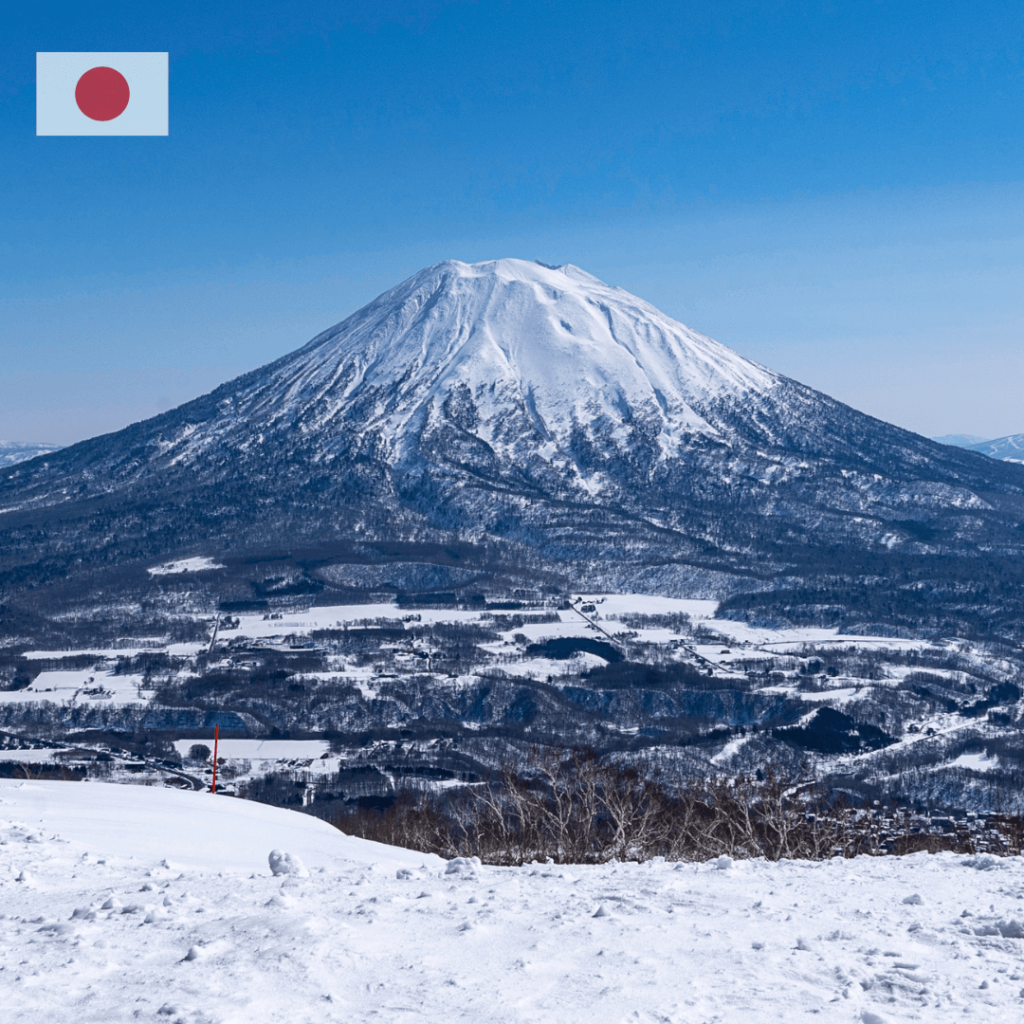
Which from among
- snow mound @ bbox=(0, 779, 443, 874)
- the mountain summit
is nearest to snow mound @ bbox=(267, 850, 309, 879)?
snow mound @ bbox=(0, 779, 443, 874)

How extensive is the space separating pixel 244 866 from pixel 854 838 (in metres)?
16.6

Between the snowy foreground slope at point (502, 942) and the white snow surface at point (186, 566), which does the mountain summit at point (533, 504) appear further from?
the snowy foreground slope at point (502, 942)

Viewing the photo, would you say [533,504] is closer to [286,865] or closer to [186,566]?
[186,566]

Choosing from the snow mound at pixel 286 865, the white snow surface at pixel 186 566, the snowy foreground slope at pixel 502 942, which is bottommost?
the white snow surface at pixel 186 566

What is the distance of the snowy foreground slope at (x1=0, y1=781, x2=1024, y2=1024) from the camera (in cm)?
1008

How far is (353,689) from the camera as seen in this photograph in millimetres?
94125

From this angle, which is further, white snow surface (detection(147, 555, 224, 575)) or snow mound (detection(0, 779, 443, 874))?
white snow surface (detection(147, 555, 224, 575))

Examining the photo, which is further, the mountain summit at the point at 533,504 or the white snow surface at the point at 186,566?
the mountain summit at the point at 533,504

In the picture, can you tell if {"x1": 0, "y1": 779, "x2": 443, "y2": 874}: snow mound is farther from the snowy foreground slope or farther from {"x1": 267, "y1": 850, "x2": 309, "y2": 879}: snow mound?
the snowy foreground slope

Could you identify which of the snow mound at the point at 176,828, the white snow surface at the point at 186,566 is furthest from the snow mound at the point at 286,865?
the white snow surface at the point at 186,566

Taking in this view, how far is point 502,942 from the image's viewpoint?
11.9 meters

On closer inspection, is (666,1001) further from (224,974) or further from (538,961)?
(224,974)

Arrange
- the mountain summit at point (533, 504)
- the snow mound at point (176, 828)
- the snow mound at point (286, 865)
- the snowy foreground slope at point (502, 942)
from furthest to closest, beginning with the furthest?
1. the mountain summit at point (533, 504)
2. the snow mound at point (176, 828)
3. the snow mound at point (286, 865)
4. the snowy foreground slope at point (502, 942)

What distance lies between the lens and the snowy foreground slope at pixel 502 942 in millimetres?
10078
